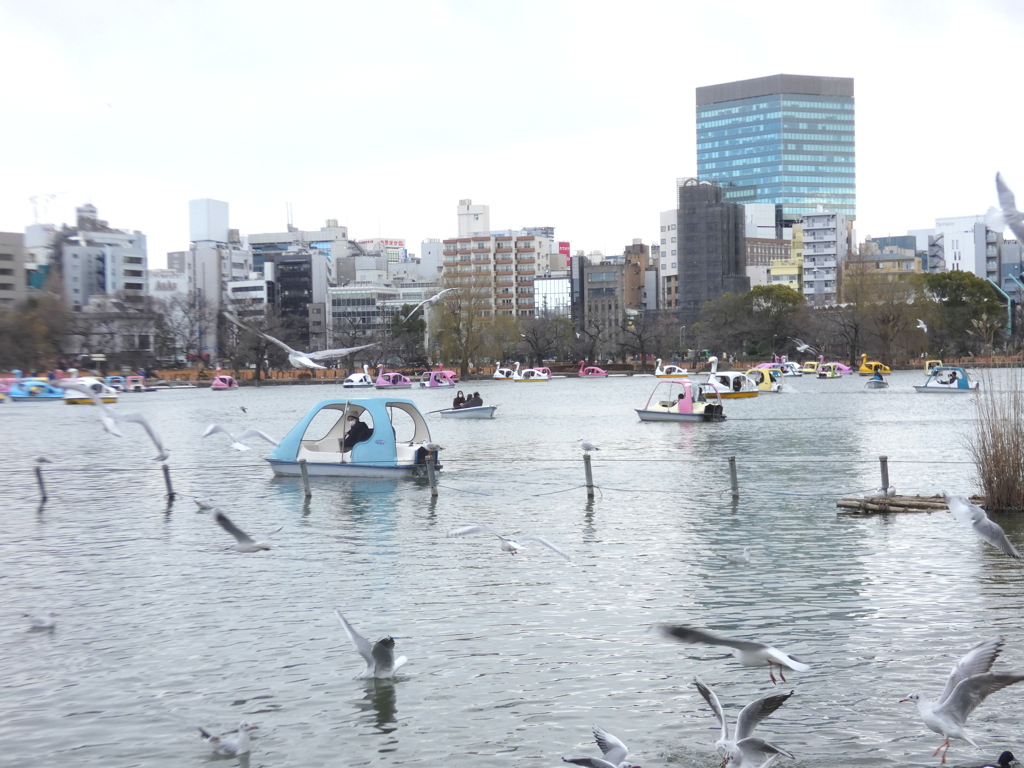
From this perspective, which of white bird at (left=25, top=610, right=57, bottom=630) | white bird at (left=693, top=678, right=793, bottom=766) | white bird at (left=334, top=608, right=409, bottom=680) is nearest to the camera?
white bird at (left=693, top=678, right=793, bottom=766)

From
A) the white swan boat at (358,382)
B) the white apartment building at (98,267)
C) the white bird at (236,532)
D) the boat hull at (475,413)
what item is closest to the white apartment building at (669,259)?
the white apartment building at (98,267)

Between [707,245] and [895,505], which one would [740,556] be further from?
[707,245]

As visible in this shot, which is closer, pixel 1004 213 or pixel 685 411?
pixel 1004 213

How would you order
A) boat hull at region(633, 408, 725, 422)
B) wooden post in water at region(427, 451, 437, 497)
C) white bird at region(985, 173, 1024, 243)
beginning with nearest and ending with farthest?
white bird at region(985, 173, 1024, 243) → wooden post in water at region(427, 451, 437, 497) → boat hull at region(633, 408, 725, 422)

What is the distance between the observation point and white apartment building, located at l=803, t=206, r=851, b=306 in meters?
158

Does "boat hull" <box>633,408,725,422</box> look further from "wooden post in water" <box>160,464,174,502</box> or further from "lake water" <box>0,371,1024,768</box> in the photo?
"wooden post in water" <box>160,464,174,502</box>

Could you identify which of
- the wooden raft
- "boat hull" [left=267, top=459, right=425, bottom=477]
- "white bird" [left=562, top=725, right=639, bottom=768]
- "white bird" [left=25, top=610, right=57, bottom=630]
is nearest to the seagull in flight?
"boat hull" [left=267, top=459, right=425, bottom=477]

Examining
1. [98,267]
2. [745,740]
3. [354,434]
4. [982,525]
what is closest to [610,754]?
[745,740]

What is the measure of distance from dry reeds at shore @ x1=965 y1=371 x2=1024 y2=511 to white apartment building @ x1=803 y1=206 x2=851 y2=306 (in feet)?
470

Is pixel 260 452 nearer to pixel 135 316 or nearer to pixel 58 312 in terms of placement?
pixel 58 312

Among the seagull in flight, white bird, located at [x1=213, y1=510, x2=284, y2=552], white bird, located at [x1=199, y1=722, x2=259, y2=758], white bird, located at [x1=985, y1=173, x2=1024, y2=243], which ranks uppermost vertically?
white bird, located at [x1=985, y1=173, x2=1024, y2=243]

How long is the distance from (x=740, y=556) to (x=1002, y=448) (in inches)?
187

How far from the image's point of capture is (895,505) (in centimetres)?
1830

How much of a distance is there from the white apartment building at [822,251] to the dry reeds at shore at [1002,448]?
143 meters
